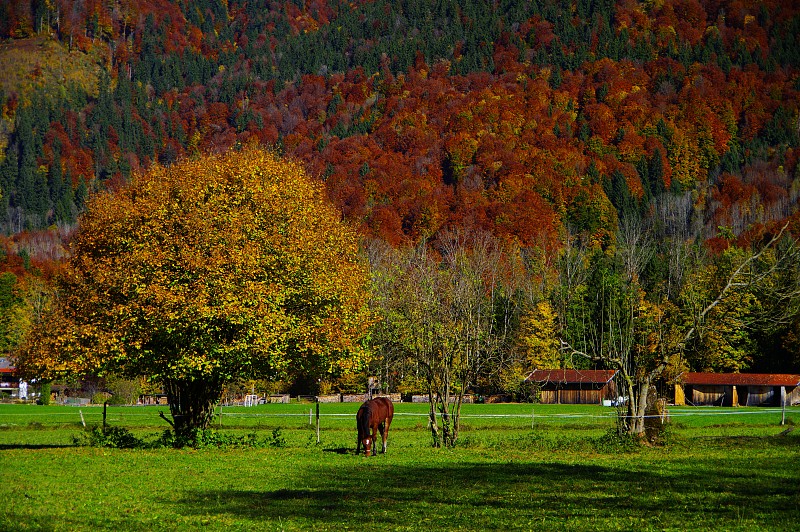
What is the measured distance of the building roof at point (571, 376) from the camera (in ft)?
357

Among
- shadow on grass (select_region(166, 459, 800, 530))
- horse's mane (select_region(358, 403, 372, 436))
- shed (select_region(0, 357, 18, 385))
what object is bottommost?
shadow on grass (select_region(166, 459, 800, 530))

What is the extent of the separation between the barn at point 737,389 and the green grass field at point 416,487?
6545 cm

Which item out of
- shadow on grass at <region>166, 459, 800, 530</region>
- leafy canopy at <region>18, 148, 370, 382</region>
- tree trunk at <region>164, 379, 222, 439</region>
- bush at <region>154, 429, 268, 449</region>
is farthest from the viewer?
tree trunk at <region>164, 379, 222, 439</region>

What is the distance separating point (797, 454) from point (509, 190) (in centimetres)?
16548

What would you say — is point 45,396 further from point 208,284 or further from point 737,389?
point 208,284

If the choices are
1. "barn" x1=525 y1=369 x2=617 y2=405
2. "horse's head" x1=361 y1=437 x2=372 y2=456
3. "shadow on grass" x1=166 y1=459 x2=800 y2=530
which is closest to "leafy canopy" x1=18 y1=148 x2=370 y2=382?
"horse's head" x1=361 y1=437 x2=372 y2=456

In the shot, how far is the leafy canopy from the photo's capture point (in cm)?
3506

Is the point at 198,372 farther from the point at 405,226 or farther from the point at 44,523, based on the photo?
the point at 405,226

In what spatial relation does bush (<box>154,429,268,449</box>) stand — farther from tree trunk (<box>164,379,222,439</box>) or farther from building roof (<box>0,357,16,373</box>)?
building roof (<box>0,357,16,373</box>)

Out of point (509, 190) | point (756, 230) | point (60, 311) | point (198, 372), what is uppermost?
point (509, 190)

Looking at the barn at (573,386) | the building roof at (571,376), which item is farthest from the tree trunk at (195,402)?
the barn at (573,386)

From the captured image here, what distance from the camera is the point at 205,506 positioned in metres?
21.4

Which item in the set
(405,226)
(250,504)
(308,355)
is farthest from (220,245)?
(405,226)

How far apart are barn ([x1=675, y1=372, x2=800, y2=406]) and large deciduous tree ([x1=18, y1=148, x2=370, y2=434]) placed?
2741 inches
